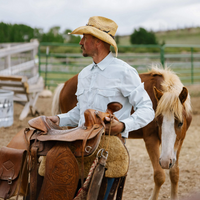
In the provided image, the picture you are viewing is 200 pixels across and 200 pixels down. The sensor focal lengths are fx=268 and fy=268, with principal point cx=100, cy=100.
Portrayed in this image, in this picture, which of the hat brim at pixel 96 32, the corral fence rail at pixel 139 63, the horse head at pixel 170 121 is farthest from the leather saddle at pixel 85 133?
the corral fence rail at pixel 139 63

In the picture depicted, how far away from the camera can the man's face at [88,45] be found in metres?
1.72

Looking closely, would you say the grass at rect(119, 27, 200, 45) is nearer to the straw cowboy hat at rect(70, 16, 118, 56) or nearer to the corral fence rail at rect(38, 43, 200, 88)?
the corral fence rail at rect(38, 43, 200, 88)

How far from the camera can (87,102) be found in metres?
1.76

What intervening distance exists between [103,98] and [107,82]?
4.1 inches

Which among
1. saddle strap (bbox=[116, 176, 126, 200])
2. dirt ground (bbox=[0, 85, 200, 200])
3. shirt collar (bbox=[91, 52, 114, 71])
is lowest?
dirt ground (bbox=[0, 85, 200, 200])

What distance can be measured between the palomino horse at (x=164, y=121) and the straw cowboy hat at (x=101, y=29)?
83 cm

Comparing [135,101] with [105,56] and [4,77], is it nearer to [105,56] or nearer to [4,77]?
[105,56]

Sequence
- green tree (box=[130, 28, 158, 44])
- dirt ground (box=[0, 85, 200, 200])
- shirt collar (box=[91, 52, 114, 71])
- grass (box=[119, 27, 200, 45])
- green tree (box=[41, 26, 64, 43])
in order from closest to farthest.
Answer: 1. shirt collar (box=[91, 52, 114, 71])
2. dirt ground (box=[0, 85, 200, 200])
3. green tree (box=[41, 26, 64, 43])
4. green tree (box=[130, 28, 158, 44])
5. grass (box=[119, 27, 200, 45])

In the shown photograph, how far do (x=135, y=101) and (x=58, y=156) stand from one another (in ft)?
1.88

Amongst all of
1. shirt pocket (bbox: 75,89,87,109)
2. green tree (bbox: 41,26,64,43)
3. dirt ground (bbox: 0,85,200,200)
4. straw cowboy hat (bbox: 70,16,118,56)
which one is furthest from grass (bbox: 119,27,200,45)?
shirt pocket (bbox: 75,89,87,109)

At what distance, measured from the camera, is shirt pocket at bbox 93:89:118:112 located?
169 centimetres

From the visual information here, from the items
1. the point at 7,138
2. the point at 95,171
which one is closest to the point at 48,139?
the point at 95,171

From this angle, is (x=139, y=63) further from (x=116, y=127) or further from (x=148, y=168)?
(x=116, y=127)

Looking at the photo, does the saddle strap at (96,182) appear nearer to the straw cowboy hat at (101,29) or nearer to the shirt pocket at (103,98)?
the shirt pocket at (103,98)
